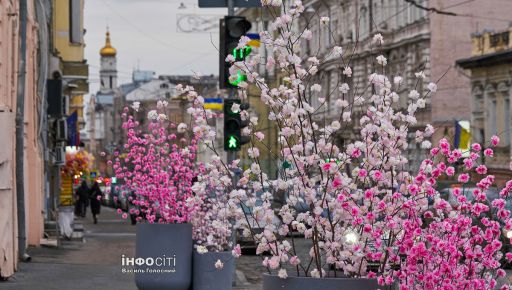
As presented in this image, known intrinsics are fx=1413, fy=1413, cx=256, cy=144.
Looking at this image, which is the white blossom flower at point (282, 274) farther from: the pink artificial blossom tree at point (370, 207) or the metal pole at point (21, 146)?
the metal pole at point (21, 146)

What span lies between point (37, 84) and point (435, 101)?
32269 millimetres

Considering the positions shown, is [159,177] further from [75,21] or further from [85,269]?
[75,21]

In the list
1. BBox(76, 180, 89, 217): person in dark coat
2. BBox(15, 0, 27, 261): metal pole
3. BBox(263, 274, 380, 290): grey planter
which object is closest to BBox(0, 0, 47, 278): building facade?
BBox(15, 0, 27, 261): metal pole

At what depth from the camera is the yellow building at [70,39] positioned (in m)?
44.8

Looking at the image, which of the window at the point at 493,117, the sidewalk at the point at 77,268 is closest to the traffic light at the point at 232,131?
the sidewalk at the point at 77,268

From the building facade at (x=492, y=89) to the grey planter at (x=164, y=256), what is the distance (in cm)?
3664

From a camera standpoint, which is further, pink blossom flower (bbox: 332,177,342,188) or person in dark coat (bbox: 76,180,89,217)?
person in dark coat (bbox: 76,180,89,217)

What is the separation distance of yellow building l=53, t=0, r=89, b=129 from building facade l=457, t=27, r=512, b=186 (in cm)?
1685

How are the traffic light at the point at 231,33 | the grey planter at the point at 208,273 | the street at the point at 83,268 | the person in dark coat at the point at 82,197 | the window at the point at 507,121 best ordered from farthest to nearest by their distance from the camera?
the person in dark coat at the point at 82,197, the window at the point at 507,121, the street at the point at 83,268, the traffic light at the point at 231,33, the grey planter at the point at 208,273

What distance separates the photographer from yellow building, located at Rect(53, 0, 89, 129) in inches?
1766

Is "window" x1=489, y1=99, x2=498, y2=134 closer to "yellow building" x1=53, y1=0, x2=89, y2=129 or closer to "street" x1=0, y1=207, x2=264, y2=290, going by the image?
"yellow building" x1=53, y1=0, x2=89, y2=129

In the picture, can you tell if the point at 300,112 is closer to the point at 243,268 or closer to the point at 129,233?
the point at 243,268

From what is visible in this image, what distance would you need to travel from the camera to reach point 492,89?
58625 mm

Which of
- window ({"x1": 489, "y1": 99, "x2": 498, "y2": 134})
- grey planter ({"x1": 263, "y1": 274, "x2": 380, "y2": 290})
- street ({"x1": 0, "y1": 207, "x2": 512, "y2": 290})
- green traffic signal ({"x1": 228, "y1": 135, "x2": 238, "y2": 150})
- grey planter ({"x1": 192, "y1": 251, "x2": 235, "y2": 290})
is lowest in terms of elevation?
street ({"x1": 0, "y1": 207, "x2": 512, "y2": 290})
